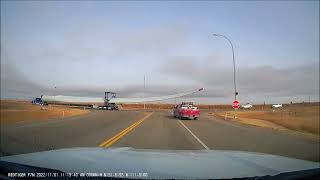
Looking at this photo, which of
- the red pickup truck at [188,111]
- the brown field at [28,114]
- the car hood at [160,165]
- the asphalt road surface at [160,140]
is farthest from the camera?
the red pickup truck at [188,111]

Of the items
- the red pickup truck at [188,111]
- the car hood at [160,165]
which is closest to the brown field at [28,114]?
the red pickup truck at [188,111]

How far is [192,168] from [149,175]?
91 centimetres

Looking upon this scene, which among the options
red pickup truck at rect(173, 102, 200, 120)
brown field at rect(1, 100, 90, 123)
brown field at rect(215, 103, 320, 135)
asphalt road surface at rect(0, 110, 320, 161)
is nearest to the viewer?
asphalt road surface at rect(0, 110, 320, 161)

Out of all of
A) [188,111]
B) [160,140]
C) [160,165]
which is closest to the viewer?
[160,165]

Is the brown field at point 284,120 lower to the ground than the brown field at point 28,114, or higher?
lower

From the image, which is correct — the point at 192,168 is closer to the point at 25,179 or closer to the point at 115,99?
the point at 25,179

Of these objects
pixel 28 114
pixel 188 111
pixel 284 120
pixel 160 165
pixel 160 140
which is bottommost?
pixel 284 120

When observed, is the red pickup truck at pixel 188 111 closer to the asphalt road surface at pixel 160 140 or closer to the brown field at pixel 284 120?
the brown field at pixel 284 120

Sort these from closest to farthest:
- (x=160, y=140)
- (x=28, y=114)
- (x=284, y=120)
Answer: (x=160, y=140) → (x=28, y=114) → (x=284, y=120)

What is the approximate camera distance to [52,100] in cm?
10856

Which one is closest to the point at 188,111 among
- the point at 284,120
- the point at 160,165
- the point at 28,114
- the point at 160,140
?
the point at 284,120

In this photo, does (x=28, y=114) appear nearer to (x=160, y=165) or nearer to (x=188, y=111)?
(x=188, y=111)

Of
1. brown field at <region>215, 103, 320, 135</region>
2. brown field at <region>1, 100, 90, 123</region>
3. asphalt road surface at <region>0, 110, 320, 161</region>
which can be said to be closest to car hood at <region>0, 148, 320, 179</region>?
asphalt road surface at <region>0, 110, 320, 161</region>

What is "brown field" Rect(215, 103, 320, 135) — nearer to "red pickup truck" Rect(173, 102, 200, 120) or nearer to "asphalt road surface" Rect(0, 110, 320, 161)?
"red pickup truck" Rect(173, 102, 200, 120)
